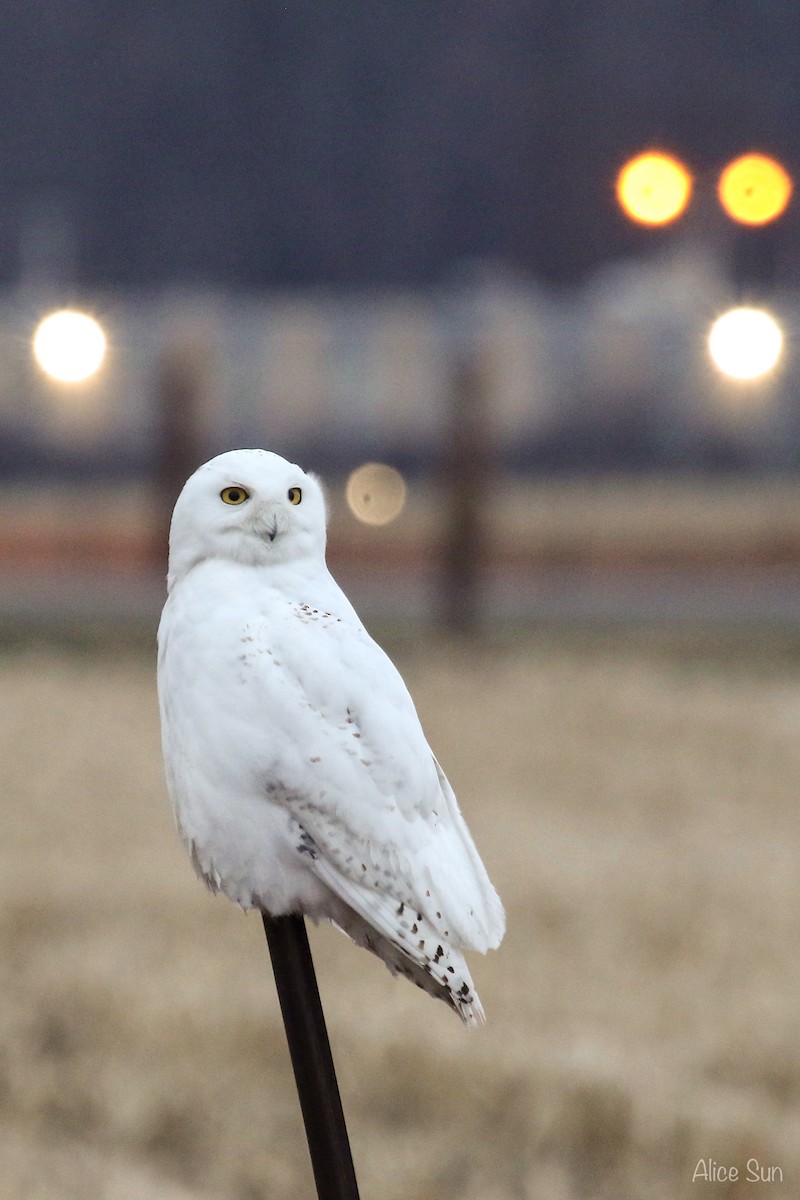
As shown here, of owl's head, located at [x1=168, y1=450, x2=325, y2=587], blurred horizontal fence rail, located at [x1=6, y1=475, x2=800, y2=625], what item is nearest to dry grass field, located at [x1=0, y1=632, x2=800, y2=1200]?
owl's head, located at [x1=168, y1=450, x2=325, y2=587]

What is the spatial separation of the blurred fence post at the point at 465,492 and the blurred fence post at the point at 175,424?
4.88 ft

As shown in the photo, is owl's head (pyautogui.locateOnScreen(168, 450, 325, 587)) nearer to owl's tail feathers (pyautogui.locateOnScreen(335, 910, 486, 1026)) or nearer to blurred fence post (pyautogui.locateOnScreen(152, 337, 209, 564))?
owl's tail feathers (pyautogui.locateOnScreen(335, 910, 486, 1026))

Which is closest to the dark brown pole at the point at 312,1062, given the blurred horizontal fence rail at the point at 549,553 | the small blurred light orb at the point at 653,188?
the small blurred light orb at the point at 653,188

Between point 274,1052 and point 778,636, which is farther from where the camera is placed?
point 778,636

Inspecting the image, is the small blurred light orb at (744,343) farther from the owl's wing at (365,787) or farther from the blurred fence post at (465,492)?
the blurred fence post at (465,492)

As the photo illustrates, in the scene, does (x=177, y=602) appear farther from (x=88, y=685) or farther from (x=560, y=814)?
(x=88, y=685)

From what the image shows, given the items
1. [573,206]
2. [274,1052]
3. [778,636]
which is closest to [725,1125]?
[274,1052]

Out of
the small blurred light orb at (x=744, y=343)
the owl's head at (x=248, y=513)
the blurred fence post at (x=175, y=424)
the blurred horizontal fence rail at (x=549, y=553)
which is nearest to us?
the owl's head at (x=248, y=513)

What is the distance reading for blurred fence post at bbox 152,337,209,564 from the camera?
715 centimetres

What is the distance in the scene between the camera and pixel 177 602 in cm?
129

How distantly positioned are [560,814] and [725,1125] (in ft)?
6.60

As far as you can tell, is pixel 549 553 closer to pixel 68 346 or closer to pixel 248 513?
pixel 68 346

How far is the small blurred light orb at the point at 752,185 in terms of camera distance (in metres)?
2.63

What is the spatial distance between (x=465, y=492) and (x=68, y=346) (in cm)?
484
